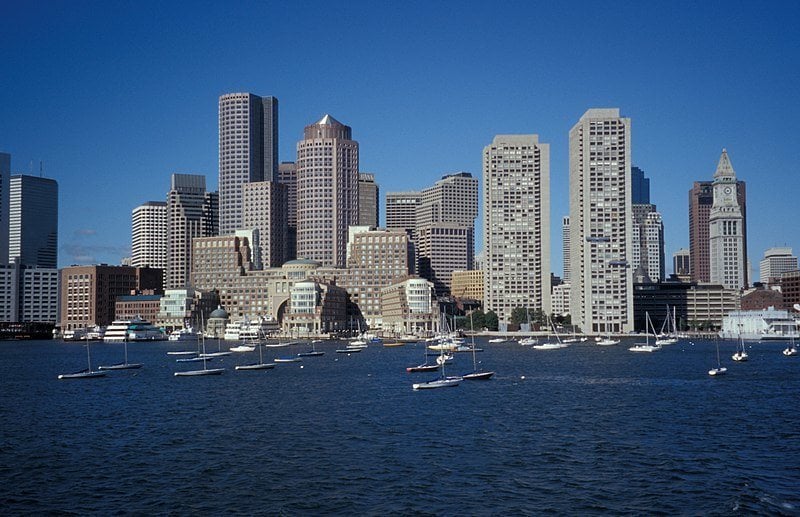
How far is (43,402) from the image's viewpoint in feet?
340

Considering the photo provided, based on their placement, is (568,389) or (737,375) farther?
(737,375)

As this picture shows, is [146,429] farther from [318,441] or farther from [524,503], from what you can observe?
[524,503]

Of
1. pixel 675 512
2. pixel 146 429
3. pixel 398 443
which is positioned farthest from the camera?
pixel 146 429

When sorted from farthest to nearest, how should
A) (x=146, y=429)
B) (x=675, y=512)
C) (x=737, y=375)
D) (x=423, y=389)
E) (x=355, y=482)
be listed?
(x=737, y=375), (x=423, y=389), (x=146, y=429), (x=355, y=482), (x=675, y=512)

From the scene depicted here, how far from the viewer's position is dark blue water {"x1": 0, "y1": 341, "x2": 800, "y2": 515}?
52156mm

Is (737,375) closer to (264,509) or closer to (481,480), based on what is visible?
(481,480)

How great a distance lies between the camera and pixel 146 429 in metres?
79.4

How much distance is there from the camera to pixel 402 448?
6788 centimetres

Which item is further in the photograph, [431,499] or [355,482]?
[355,482]

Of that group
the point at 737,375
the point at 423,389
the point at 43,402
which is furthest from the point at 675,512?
the point at 737,375

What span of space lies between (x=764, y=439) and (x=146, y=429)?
54037mm

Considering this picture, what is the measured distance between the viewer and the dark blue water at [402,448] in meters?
52.2

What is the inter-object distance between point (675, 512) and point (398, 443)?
26.2 meters

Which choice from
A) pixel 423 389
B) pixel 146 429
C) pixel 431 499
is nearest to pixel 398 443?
pixel 431 499
